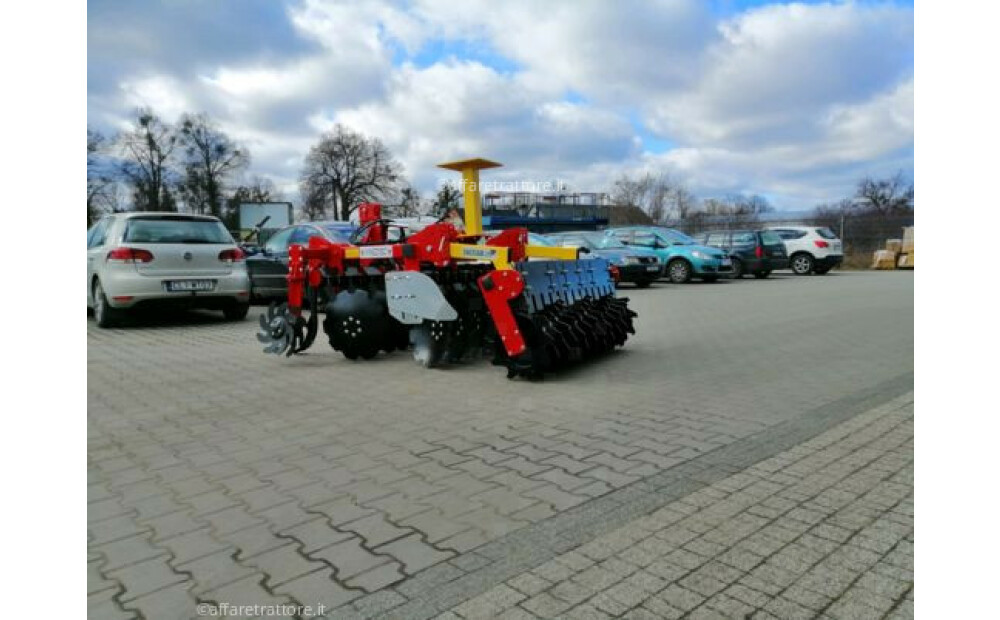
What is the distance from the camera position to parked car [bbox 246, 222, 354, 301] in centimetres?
1130

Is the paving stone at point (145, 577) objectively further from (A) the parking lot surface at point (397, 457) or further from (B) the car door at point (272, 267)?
(B) the car door at point (272, 267)

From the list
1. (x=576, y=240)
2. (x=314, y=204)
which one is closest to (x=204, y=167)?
(x=314, y=204)

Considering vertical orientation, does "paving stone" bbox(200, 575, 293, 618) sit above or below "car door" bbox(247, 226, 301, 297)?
below

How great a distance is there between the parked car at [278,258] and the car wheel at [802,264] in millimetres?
16897

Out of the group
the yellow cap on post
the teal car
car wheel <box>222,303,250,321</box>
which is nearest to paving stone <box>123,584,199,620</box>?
the yellow cap on post

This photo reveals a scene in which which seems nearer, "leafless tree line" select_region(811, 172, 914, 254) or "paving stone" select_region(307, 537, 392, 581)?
"paving stone" select_region(307, 537, 392, 581)

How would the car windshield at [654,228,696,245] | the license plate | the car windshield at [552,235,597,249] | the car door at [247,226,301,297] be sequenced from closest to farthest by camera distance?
the license plate, the car door at [247,226,301,297], the car windshield at [552,235,597,249], the car windshield at [654,228,696,245]

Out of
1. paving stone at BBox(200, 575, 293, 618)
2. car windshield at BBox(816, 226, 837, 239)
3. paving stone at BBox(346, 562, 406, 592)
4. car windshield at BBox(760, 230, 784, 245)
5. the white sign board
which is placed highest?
the white sign board

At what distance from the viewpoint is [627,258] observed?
17.9 m

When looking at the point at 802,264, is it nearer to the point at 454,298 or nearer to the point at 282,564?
the point at 454,298

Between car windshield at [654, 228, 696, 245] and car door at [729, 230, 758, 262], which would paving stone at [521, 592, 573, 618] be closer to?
car windshield at [654, 228, 696, 245]

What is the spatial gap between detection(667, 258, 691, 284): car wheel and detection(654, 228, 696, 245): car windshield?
Answer: 0.61 m

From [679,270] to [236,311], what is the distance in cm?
1263

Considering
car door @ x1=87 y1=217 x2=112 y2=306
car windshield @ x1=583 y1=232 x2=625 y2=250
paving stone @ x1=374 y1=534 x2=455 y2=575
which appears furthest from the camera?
car windshield @ x1=583 y1=232 x2=625 y2=250
